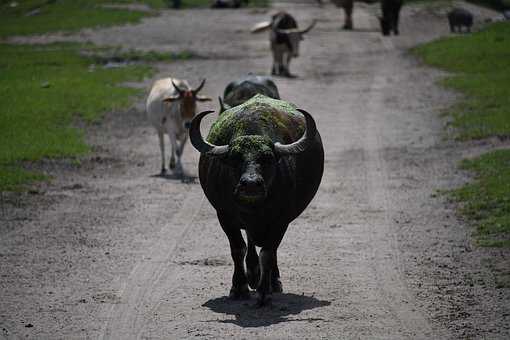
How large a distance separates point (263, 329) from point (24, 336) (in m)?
2.22

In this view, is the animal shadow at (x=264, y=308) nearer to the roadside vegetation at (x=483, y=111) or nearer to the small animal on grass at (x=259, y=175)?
the small animal on grass at (x=259, y=175)

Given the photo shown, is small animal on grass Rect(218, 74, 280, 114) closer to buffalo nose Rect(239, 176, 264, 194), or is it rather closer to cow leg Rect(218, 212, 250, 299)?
cow leg Rect(218, 212, 250, 299)

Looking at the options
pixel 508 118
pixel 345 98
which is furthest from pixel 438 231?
pixel 345 98

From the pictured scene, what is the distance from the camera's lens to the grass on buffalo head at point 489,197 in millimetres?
15273

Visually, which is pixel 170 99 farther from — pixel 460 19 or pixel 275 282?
pixel 460 19

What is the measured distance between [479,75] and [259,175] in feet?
69.7

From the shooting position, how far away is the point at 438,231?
51.6 feet

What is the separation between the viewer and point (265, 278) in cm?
1148

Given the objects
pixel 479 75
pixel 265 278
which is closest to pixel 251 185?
pixel 265 278

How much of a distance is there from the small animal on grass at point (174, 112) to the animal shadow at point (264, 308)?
8.42m

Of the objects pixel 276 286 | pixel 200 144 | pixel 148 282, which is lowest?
pixel 148 282

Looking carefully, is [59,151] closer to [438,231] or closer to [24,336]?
[438,231]

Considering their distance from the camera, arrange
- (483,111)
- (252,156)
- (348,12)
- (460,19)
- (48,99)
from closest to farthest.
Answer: (252,156), (483,111), (48,99), (460,19), (348,12)

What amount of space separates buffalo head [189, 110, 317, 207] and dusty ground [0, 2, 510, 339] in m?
1.25
